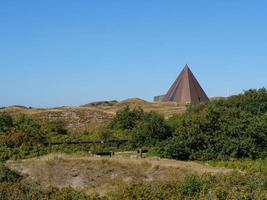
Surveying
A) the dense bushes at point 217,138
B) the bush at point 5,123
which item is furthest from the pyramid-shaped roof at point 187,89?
the dense bushes at point 217,138

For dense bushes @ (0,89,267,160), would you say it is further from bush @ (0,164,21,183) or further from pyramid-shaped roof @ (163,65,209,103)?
pyramid-shaped roof @ (163,65,209,103)

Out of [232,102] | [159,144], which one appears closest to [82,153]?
[159,144]

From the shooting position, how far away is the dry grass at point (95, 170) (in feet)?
90.8

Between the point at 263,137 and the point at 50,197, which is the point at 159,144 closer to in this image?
the point at 263,137

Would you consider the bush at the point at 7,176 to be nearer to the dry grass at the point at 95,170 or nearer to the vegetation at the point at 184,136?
the vegetation at the point at 184,136

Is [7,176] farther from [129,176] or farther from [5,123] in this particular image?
[5,123]

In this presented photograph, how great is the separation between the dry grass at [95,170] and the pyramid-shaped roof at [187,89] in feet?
114

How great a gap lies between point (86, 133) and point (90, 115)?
13268 mm

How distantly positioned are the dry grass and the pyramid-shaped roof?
34.8m

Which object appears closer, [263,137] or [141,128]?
[263,137]

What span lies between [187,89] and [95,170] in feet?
126

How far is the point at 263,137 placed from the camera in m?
35.2

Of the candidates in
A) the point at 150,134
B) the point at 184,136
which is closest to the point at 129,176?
the point at 184,136

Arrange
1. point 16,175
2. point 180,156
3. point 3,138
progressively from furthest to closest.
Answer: point 3,138 → point 180,156 → point 16,175
